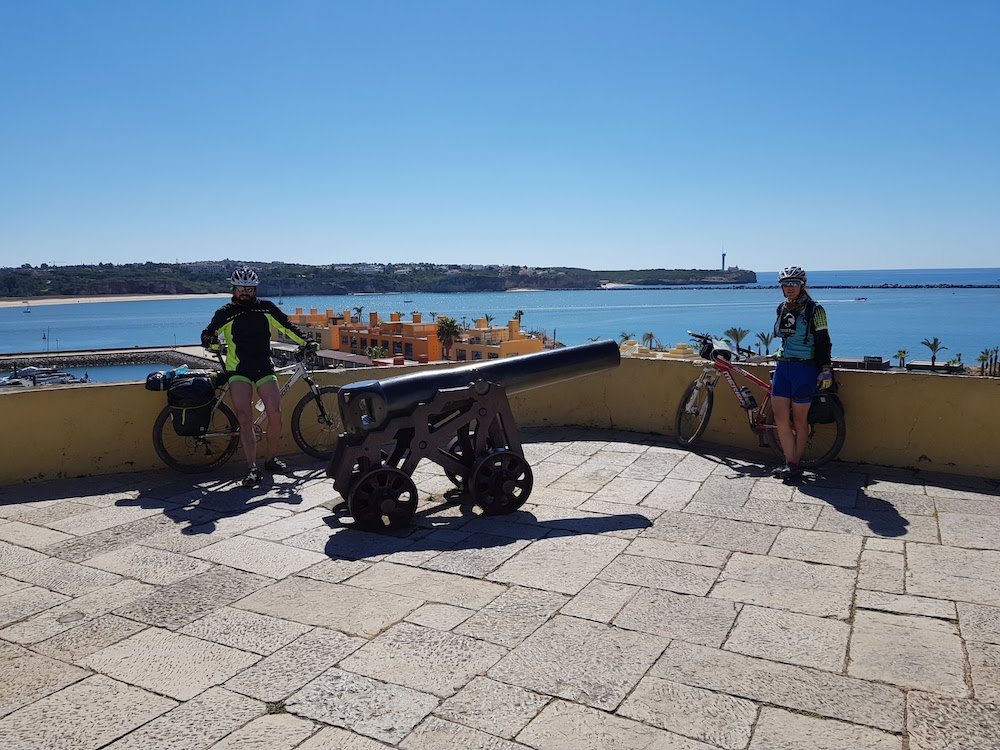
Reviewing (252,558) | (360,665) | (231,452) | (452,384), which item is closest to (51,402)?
(231,452)

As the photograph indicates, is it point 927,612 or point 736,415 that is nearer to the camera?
point 927,612

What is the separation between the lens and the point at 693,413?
20.0 feet

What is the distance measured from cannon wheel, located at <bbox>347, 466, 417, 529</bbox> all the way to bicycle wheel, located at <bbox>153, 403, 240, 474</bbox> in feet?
5.84

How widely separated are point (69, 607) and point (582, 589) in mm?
2128

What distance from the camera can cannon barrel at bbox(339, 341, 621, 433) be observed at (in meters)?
4.22

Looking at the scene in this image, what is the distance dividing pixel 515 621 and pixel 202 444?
337 cm

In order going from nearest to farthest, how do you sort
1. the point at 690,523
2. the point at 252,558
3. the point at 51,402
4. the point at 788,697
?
the point at 788,697
the point at 252,558
the point at 690,523
the point at 51,402

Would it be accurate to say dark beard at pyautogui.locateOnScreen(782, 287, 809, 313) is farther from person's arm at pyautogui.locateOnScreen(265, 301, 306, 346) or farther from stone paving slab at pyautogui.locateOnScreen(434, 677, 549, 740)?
stone paving slab at pyautogui.locateOnScreen(434, 677, 549, 740)

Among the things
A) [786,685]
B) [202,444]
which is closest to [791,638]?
[786,685]

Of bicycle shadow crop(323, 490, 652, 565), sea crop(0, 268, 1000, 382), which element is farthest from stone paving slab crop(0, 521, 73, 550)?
sea crop(0, 268, 1000, 382)

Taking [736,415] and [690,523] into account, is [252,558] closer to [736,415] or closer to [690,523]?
[690,523]

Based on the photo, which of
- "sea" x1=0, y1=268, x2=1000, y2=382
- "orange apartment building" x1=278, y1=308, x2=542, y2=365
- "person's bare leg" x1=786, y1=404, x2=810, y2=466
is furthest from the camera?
"sea" x1=0, y1=268, x2=1000, y2=382

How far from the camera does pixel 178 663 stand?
2705 mm

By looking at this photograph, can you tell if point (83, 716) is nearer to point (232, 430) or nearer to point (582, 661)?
point (582, 661)
